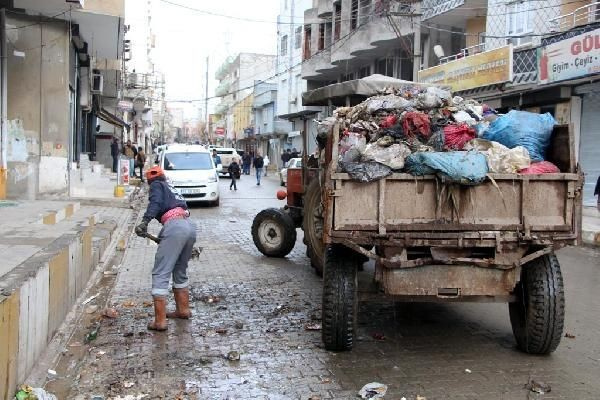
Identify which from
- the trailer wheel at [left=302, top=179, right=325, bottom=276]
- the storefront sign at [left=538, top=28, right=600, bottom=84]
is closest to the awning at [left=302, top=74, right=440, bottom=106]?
the trailer wheel at [left=302, top=179, right=325, bottom=276]

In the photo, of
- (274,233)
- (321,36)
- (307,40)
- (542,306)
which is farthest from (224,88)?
(542,306)

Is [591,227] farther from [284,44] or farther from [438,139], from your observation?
[284,44]

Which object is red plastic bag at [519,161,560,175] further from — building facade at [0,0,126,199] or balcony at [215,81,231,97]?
balcony at [215,81,231,97]

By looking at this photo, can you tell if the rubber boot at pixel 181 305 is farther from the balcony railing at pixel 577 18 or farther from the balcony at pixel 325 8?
the balcony at pixel 325 8

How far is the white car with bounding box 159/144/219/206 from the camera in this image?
19.2m

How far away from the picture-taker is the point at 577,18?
16.6 meters

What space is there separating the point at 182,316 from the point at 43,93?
11066 mm

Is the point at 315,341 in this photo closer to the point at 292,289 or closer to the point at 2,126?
the point at 292,289

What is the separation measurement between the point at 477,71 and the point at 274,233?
1185 cm

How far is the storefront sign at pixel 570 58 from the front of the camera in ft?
48.1

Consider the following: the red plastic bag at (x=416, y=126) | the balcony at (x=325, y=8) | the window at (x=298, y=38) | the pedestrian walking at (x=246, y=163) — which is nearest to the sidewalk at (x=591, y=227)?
the red plastic bag at (x=416, y=126)

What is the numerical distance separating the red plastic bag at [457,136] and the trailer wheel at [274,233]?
5120 millimetres

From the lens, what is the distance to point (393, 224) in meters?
4.93

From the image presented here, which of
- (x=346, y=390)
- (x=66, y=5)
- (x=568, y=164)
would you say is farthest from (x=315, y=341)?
(x=66, y=5)
